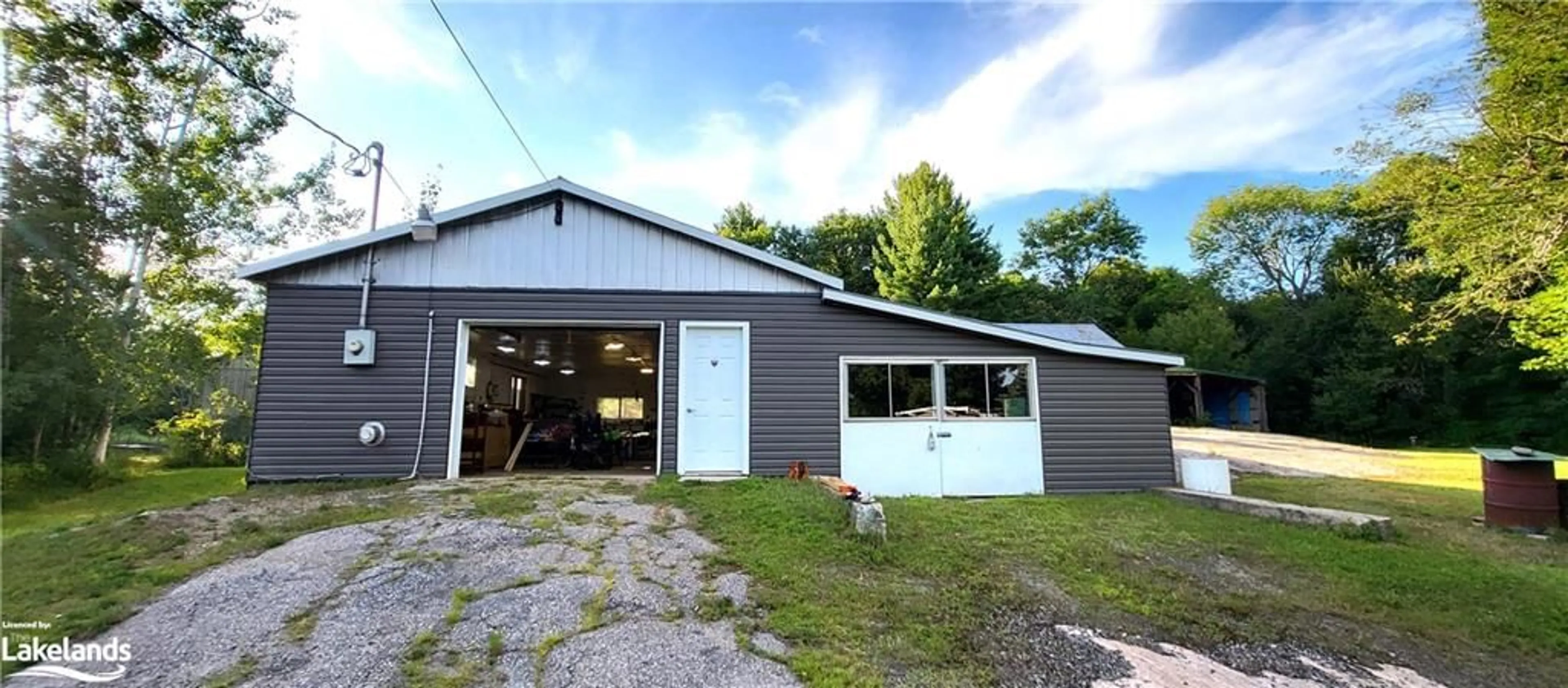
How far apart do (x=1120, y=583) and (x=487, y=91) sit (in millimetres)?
8130

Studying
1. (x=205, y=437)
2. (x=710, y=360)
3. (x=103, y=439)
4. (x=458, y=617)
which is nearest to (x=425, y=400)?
(x=710, y=360)

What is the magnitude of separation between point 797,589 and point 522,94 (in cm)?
713

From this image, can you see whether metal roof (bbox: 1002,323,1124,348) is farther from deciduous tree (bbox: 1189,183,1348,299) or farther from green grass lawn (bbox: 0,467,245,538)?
deciduous tree (bbox: 1189,183,1348,299)

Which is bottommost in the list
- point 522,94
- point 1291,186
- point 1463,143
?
point 1463,143

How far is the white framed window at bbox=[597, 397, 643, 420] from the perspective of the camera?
16000mm

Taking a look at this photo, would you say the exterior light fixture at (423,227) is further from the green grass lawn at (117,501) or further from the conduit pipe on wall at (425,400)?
the green grass lawn at (117,501)

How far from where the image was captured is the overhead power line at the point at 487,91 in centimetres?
643

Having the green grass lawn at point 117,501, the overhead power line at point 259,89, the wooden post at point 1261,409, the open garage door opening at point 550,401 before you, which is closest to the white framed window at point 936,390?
the open garage door opening at point 550,401

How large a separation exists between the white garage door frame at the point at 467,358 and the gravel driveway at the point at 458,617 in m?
2.34

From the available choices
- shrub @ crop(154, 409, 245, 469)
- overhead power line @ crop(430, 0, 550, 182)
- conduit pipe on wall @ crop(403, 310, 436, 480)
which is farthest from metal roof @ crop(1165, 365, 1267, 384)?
shrub @ crop(154, 409, 245, 469)

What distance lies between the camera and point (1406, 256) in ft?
82.4

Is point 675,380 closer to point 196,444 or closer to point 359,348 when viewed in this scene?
point 359,348

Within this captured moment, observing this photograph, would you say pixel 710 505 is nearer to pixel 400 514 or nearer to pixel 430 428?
pixel 400 514

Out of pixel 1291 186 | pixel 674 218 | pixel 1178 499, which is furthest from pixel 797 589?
pixel 1291 186
